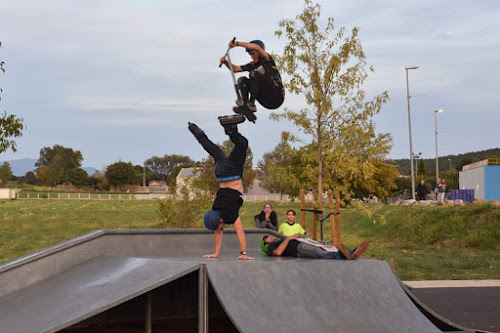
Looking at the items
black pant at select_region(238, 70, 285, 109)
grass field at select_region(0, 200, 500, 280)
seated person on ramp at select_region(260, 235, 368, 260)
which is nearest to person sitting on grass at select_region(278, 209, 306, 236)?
seated person on ramp at select_region(260, 235, 368, 260)

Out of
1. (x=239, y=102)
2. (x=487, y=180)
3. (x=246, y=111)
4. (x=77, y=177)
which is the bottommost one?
(x=487, y=180)

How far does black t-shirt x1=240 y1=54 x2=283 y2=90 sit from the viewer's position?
8.01 metres

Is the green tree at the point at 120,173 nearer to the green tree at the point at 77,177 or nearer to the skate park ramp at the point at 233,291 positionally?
the green tree at the point at 77,177

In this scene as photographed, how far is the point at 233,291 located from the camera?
6.18 m

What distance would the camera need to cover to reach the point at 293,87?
15.0m

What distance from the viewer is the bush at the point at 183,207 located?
61.6 feet

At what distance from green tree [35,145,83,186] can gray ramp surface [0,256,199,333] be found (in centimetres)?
12693

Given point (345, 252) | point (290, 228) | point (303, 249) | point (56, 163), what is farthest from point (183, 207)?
point (56, 163)

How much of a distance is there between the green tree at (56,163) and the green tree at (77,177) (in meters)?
1.20

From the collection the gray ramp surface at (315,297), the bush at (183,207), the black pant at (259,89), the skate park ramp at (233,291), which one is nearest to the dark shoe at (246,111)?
the black pant at (259,89)

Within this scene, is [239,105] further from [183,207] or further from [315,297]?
[183,207]

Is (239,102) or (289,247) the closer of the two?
(239,102)

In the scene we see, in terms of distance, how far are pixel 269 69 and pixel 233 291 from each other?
302 cm

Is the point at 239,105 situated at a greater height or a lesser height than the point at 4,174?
lesser
